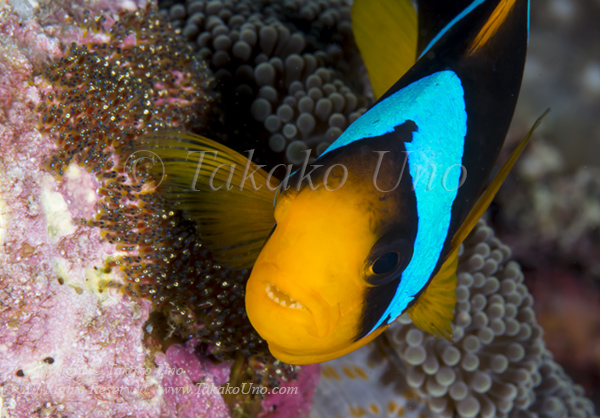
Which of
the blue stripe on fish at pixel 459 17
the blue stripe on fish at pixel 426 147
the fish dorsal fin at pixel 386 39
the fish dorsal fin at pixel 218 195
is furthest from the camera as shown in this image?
the fish dorsal fin at pixel 386 39

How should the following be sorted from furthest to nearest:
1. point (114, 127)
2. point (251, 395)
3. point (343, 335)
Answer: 1. point (251, 395)
2. point (114, 127)
3. point (343, 335)

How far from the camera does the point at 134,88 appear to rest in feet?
4.98

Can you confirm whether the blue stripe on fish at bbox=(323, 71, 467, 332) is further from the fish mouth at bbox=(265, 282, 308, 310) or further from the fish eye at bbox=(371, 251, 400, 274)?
the fish mouth at bbox=(265, 282, 308, 310)

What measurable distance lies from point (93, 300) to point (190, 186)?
0.44 m

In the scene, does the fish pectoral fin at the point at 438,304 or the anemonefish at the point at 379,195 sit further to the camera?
the fish pectoral fin at the point at 438,304

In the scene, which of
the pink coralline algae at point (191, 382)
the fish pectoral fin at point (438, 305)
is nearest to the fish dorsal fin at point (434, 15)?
the fish pectoral fin at point (438, 305)

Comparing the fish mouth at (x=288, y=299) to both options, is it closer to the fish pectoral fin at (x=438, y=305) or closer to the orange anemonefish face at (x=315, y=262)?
the orange anemonefish face at (x=315, y=262)

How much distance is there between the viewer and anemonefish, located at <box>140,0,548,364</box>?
3.02ft

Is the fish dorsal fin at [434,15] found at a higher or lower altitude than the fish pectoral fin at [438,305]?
higher

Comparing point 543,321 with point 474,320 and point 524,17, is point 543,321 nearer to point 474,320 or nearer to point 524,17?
point 474,320

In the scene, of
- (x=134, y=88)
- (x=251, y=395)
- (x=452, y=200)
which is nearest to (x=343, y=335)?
(x=452, y=200)

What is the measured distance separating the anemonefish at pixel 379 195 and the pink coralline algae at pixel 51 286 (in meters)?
0.29

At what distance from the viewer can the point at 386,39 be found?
1.87 meters

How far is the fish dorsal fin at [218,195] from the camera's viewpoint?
1408mm
